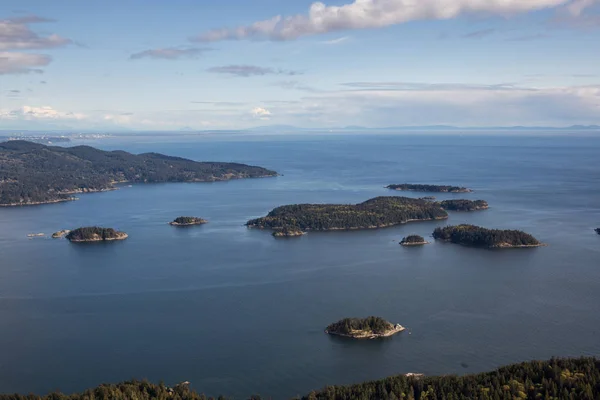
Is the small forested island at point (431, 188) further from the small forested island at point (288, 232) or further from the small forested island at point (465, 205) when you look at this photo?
the small forested island at point (288, 232)

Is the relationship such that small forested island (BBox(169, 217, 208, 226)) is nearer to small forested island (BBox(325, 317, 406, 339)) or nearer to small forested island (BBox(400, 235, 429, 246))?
small forested island (BBox(400, 235, 429, 246))

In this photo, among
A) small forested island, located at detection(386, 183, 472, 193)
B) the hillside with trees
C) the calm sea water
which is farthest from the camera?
small forested island, located at detection(386, 183, 472, 193)

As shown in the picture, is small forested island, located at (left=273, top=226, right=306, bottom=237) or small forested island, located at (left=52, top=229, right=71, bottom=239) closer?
small forested island, located at (left=273, top=226, right=306, bottom=237)

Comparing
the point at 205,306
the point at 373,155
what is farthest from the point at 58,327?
the point at 373,155

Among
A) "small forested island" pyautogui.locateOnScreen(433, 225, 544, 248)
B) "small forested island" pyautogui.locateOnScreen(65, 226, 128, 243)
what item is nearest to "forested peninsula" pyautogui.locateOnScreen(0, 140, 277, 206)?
"small forested island" pyautogui.locateOnScreen(65, 226, 128, 243)

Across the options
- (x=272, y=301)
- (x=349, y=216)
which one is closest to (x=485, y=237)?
(x=349, y=216)

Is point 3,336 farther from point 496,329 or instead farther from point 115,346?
point 496,329

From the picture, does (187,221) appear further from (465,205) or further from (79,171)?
(79,171)
